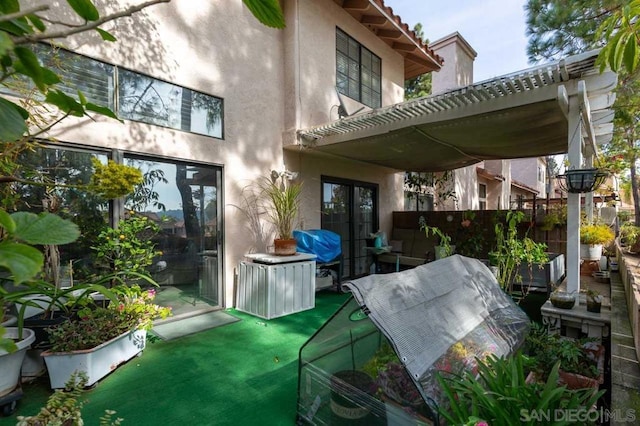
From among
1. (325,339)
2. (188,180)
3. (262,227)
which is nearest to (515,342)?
(325,339)

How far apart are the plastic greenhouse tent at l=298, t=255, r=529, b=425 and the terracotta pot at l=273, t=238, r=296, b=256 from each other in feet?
8.60

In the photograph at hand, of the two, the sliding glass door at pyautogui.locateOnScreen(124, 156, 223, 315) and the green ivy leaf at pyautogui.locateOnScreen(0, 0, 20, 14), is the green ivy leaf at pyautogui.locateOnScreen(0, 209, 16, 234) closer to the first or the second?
the green ivy leaf at pyautogui.locateOnScreen(0, 0, 20, 14)

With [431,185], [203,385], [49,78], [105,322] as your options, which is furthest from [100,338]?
[431,185]

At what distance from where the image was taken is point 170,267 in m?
4.13

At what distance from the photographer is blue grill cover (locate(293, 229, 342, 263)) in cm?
523

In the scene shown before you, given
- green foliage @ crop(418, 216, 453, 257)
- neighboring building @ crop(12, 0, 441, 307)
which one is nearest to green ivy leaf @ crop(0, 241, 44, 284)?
neighboring building @ crop(12, 0, 441, 307)

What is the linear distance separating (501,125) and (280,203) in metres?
3.37

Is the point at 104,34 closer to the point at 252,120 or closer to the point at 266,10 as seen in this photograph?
the point at 266,10

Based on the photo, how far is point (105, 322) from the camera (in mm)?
2869

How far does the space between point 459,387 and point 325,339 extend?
86cm

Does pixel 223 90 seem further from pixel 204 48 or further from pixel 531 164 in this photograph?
pixel 531 164

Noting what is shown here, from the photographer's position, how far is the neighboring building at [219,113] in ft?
11.8

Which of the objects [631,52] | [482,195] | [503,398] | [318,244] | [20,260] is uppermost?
[482,195]

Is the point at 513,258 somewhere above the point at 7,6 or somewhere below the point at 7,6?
below
